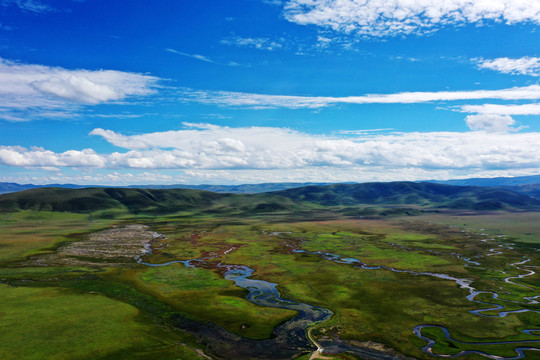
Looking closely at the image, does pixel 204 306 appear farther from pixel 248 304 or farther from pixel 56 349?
pixel 56 349

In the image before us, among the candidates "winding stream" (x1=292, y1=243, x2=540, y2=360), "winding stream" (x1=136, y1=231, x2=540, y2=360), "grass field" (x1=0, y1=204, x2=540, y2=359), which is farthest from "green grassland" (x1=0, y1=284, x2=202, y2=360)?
"winding stream" (x1=292, y1=243, x2=540, y2=360)

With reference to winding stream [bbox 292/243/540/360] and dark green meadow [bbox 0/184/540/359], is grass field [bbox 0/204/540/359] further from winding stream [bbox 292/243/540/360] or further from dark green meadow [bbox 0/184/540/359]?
winding stream [bbox 292/243/540/360]

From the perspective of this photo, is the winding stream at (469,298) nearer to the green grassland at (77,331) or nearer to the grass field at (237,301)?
the grass field at (237,301)

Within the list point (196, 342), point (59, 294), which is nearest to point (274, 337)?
point (196, 342)

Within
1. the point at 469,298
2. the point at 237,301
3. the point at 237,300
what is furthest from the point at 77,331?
the point at 469,298

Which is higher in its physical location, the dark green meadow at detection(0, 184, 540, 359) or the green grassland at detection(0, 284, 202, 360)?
the green grassland at detection(0, 284, 202, 360)

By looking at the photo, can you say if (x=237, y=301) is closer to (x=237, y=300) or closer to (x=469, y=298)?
(x=237, y=300)

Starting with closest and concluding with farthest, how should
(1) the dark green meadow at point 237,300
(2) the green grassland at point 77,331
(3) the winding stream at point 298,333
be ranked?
(2) the green grassland at point 77,331
(3) the winding stream at point 298,333
(1) the dark green meadow at point 237,300

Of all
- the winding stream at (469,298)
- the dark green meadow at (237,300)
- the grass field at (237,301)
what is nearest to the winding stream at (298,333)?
the winding stream at (469,298)

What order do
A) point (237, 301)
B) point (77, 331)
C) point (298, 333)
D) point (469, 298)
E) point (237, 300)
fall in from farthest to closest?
point (469, 298), point (237, 300), point (237, 301), point (298, 333), point (77, 331)

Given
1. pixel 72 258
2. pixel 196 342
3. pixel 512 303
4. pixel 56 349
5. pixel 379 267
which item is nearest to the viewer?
pixel 56 349

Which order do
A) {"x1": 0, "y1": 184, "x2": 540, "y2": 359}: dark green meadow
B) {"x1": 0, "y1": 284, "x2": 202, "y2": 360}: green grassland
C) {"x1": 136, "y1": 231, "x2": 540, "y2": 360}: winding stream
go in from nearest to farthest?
{"x1": 0, "y1": 284, "x2": 202, "y2": 360}: green grassland < {"x1": 136, "y1": 231, "x2": 540, "y2": 360}: winding stream < {"x1": 0, "y1": 184, "x2": 540, "y2": 359}: dark green meadow
